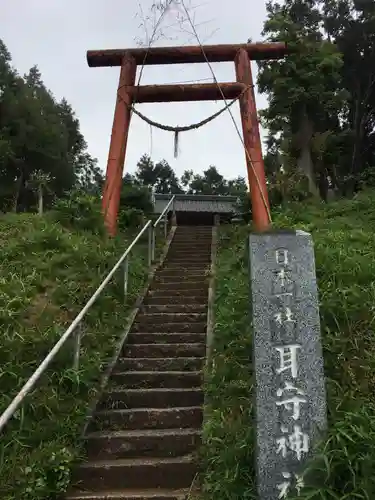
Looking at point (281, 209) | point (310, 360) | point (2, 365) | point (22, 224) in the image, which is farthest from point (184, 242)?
point (310, 360)

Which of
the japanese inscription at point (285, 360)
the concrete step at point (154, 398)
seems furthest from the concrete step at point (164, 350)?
the japanese inscription at point (285, 360)

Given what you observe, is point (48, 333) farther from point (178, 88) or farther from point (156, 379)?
point (178, 88)

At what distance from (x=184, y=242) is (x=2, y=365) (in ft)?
25.7

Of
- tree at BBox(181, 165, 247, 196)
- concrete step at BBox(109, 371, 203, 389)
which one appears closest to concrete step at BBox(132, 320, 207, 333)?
concrete step at BBox(109, 371, 203, 389)

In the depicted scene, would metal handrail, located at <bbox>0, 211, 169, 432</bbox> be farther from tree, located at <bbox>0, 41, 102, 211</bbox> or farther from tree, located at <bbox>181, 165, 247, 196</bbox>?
tree, located at <bbox>181, 165, 247, 196</bbox>

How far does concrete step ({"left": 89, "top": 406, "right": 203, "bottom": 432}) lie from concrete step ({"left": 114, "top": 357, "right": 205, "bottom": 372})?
81cm

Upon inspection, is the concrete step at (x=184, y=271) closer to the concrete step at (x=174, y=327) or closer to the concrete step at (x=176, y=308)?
the concrete step at (x=176, y=308)

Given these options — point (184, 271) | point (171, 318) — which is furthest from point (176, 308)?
point (184, 271)

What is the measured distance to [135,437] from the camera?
457cm

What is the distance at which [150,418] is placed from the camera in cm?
486

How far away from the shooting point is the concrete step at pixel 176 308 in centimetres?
722

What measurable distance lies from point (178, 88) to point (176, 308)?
17.6 feet

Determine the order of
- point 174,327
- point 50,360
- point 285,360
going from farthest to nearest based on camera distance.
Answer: point 174,327, point 50,360, point 285,360

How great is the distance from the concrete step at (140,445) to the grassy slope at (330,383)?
280mm
